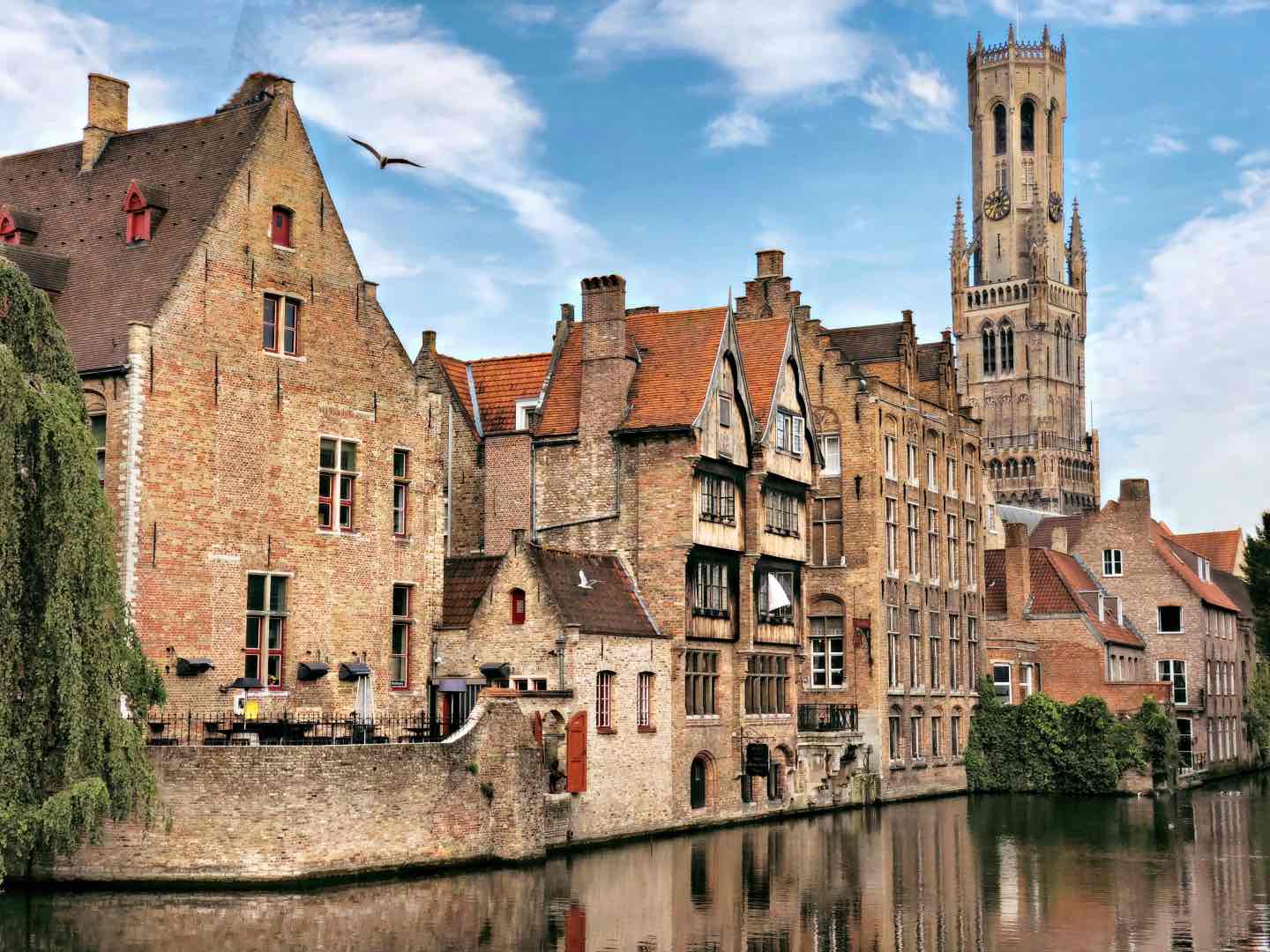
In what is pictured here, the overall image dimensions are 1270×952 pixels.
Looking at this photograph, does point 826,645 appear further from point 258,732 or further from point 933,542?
point 258,732

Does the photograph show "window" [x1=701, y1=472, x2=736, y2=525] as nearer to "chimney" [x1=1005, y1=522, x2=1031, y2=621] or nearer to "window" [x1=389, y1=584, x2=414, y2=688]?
"window" [x1=389, y1=584, x2=414, y2=688]

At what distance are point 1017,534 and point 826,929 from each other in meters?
40.8

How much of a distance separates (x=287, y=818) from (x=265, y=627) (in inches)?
308

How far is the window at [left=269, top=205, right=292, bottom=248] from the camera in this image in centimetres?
3947

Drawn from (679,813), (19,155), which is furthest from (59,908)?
(19,155)

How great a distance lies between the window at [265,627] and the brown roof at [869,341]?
26482 millimetres

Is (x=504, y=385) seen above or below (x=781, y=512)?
above

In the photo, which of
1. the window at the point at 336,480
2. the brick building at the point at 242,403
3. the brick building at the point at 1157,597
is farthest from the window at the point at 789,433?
the brick building at the point at 1157,597

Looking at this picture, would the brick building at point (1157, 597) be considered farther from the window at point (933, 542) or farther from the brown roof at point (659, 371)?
the brown roof at point (659, 371)

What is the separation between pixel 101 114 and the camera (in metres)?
42.1

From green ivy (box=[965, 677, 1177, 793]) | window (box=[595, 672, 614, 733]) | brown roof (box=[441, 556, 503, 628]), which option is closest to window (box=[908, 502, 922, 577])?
green ivy (box=[965, 677, 1177, 793])

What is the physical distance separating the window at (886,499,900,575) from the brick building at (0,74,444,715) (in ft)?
64.6

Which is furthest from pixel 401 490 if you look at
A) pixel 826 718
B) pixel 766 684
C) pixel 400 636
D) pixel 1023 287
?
pixel 1023 287

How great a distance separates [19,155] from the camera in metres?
42.9
